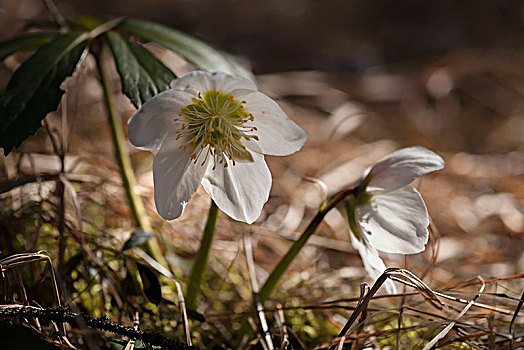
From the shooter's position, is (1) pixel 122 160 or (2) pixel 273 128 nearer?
(2) pixel 273 128

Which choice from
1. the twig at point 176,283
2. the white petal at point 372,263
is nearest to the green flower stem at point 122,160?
the twig at point 176,283

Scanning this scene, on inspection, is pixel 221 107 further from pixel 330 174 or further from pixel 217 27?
pixel 217 27

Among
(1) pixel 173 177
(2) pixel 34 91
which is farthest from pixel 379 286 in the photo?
(2) pixel 34 91

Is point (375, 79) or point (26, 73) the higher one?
point (26, 73)

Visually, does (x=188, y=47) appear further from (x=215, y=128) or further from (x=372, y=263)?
(x=372, y=263)

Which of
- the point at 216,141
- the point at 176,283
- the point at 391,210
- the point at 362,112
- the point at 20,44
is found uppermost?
the point at 20,44

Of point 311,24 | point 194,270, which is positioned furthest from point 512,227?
point 311,24

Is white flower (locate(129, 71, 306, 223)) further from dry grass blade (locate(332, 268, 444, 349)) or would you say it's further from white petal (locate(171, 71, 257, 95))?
dry grass blade (locate(332, 268, 444, 349))
